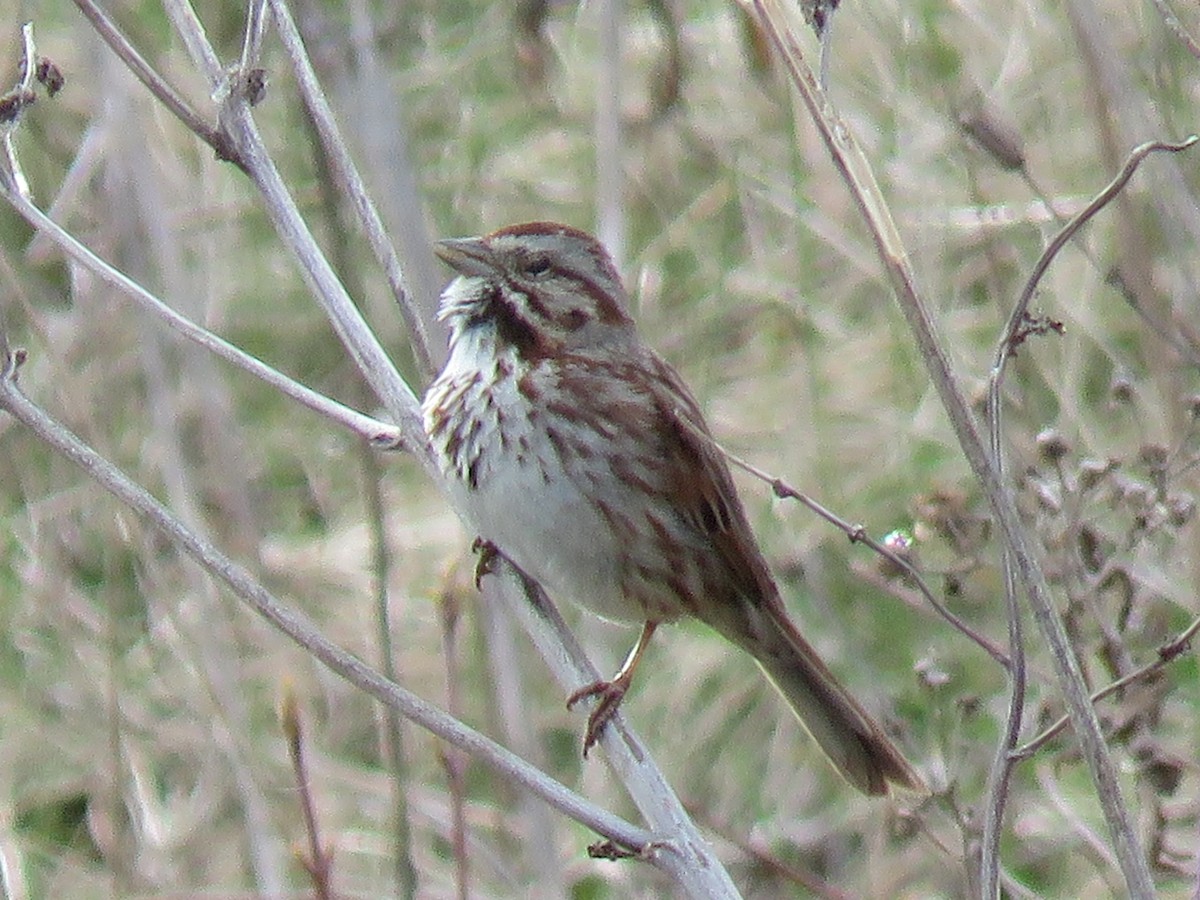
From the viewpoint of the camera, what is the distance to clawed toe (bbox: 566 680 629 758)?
2.51 meters

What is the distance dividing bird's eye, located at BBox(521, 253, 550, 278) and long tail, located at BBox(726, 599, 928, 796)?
0.65m

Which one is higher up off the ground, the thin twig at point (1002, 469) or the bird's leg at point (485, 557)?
the thin twig at point (1002, 469)

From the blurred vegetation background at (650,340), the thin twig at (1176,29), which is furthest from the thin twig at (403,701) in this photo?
the thin twig at (1176,29)

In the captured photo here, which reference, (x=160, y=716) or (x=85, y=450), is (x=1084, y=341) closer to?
(x=160, y=716)

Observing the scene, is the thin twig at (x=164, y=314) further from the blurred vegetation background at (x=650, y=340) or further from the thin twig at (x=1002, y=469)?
the thin twig at (x=1002, y=469)

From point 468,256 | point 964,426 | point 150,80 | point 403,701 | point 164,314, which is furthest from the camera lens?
point 468,256

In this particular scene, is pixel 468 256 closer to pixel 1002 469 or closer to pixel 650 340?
pixel 1002 469

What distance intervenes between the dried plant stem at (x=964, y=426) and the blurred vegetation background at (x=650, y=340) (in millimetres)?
1006

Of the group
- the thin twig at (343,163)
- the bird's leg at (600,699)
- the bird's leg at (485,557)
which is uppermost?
the thin twig at (343,163)

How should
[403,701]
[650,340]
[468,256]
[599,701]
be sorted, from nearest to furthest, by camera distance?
[403,701], [599,701], [468,256], [650,340]

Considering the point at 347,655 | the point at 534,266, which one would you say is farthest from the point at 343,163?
the point at 347,655

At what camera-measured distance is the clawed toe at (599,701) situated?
2508 mm

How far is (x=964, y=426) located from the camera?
1749mm

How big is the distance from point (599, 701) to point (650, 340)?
221 cm
